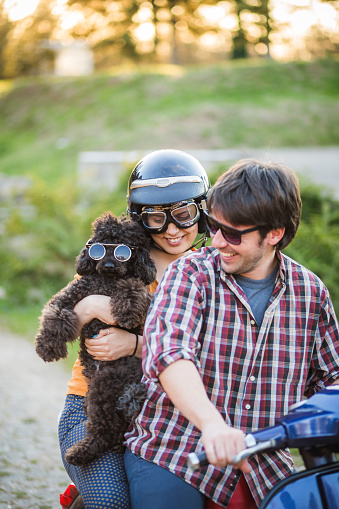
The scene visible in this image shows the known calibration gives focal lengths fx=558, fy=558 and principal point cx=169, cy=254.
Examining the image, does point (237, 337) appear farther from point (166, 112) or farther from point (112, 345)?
point (166, 112)

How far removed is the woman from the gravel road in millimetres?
1639

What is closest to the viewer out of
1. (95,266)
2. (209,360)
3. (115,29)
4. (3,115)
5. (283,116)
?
(209,360)

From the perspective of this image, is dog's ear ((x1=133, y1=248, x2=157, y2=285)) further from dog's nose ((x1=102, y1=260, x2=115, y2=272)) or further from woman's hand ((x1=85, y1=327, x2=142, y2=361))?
woman's hand ((x1=85, y1=327, x2=142, y2=361))

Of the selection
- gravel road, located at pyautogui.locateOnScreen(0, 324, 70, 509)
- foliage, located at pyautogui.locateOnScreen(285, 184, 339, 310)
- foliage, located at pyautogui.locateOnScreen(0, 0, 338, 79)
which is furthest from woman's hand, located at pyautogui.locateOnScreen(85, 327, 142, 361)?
foliage, located at pyautogui.locateOnScreen(0, 0, 338, 79)

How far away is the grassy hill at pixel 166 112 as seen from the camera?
2114 cm

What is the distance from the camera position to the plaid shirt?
6.56ft

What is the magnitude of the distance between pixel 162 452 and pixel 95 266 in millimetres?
981

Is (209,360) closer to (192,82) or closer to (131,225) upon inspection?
(131,225)

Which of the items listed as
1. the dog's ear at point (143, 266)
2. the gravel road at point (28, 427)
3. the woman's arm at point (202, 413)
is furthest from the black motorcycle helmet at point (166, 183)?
the gravel road at point (28, 427)

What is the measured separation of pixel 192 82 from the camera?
26.5m

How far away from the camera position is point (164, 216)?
2.84 metres

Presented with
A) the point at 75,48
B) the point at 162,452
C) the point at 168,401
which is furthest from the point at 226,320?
the point at 75,48

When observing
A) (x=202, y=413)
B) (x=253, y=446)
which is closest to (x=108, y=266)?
(x=202, y=413)

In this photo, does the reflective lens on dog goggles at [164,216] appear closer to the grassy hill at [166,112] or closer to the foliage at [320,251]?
the foliage at [320,251]
